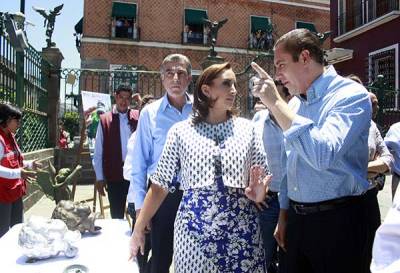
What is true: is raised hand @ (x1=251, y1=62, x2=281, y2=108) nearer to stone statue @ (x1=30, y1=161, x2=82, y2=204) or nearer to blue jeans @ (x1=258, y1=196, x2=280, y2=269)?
blue jeans @ (x1=258, y1=196, x2=280, y2=269)

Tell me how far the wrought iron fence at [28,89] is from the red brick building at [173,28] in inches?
596

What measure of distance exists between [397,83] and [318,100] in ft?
52.5

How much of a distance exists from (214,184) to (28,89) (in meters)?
6.48

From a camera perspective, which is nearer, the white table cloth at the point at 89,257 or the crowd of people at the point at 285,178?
the crowd of people at the point at 285,178

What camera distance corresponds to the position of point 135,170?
3059 mm

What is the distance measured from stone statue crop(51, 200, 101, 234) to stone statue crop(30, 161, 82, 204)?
1.41 m

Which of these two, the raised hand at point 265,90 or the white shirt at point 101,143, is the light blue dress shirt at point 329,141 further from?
the white shirt at point 101,143

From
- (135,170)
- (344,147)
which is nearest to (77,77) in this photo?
(135,170)

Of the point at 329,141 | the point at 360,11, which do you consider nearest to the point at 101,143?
the point at 329,141

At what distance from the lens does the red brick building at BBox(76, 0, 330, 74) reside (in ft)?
82.7

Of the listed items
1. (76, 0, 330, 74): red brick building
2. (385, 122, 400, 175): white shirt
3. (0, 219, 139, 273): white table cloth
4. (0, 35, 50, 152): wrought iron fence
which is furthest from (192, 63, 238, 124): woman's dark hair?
(76, 0, 330, 74): red brick building

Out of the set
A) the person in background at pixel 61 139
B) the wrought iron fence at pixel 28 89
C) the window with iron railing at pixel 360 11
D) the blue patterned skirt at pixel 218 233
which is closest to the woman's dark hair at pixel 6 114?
the wrought iron fence at pixel 28 89

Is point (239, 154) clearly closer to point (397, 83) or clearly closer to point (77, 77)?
point (77, 77)

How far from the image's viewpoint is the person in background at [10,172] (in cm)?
436
